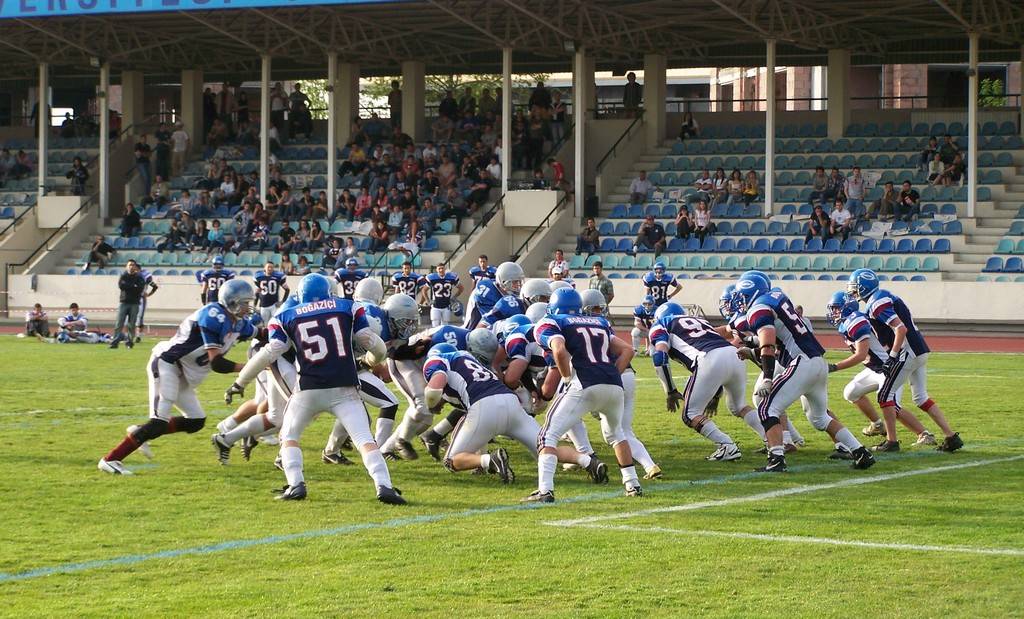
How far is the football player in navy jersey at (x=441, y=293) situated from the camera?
77.1ft

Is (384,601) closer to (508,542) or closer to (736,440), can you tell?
(508,542)

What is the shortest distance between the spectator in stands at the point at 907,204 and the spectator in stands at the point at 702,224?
12.4 ft

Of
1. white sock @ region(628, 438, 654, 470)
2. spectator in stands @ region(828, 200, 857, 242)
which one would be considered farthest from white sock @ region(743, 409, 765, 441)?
spectator in stands @ region(828, 200, 857, 242)

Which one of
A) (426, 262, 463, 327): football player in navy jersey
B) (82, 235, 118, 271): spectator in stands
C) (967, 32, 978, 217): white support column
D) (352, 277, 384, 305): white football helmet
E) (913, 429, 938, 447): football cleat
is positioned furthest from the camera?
(82, 235, 118, 271): spectator in stands

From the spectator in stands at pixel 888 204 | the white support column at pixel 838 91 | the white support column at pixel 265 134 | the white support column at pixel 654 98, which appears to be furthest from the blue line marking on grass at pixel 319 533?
the white support column at pixel 265 134

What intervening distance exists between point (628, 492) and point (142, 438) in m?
3.69

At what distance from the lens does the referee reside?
25.8 m

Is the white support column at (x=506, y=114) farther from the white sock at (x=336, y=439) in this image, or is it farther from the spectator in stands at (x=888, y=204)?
the white sock at (x=336, y=439)

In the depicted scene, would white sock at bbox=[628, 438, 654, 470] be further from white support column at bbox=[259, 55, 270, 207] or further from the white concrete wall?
white support column at bbox=[259, 55, 270, 207]

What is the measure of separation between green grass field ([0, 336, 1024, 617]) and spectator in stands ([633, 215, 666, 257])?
17.7 m

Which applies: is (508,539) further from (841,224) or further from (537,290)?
(841,224)

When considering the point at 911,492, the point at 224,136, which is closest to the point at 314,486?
the point at 911,492

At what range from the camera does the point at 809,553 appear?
800 cm

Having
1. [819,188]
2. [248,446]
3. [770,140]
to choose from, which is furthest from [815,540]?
[819,188]
